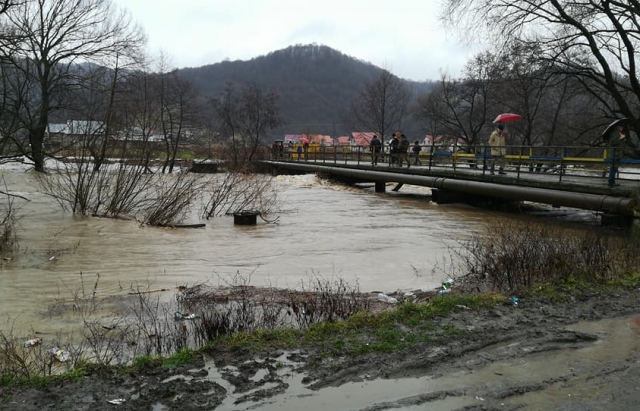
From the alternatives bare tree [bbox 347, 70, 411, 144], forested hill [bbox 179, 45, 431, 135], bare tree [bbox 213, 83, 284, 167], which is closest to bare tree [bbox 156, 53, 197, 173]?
bare tree [bbox 213, 83, 284, 167]

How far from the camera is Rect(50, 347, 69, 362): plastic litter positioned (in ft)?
16.9

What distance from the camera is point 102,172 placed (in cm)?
1641

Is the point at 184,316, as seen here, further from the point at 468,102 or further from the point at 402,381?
the point at 468,102

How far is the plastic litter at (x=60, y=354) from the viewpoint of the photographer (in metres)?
5.14

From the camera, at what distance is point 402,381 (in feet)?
14.5

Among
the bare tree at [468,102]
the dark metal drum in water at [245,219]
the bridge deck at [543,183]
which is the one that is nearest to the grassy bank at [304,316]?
the bridge deck at [543,183]

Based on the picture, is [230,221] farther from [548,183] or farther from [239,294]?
[548,183]

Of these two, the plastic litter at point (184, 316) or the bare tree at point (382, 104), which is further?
the bare tree at point (382, 104)

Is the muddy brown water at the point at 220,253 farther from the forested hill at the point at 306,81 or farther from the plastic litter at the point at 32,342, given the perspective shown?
the forested hill at the point at 306,81

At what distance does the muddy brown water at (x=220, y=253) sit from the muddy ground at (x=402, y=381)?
2609mm

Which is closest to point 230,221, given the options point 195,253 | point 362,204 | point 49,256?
point 195,253

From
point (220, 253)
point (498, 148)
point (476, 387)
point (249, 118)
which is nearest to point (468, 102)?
point (249, 118)

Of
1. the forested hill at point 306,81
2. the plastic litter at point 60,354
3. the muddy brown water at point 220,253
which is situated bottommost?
the muddy brown water at point 220,253

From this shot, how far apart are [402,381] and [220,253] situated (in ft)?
26.5
